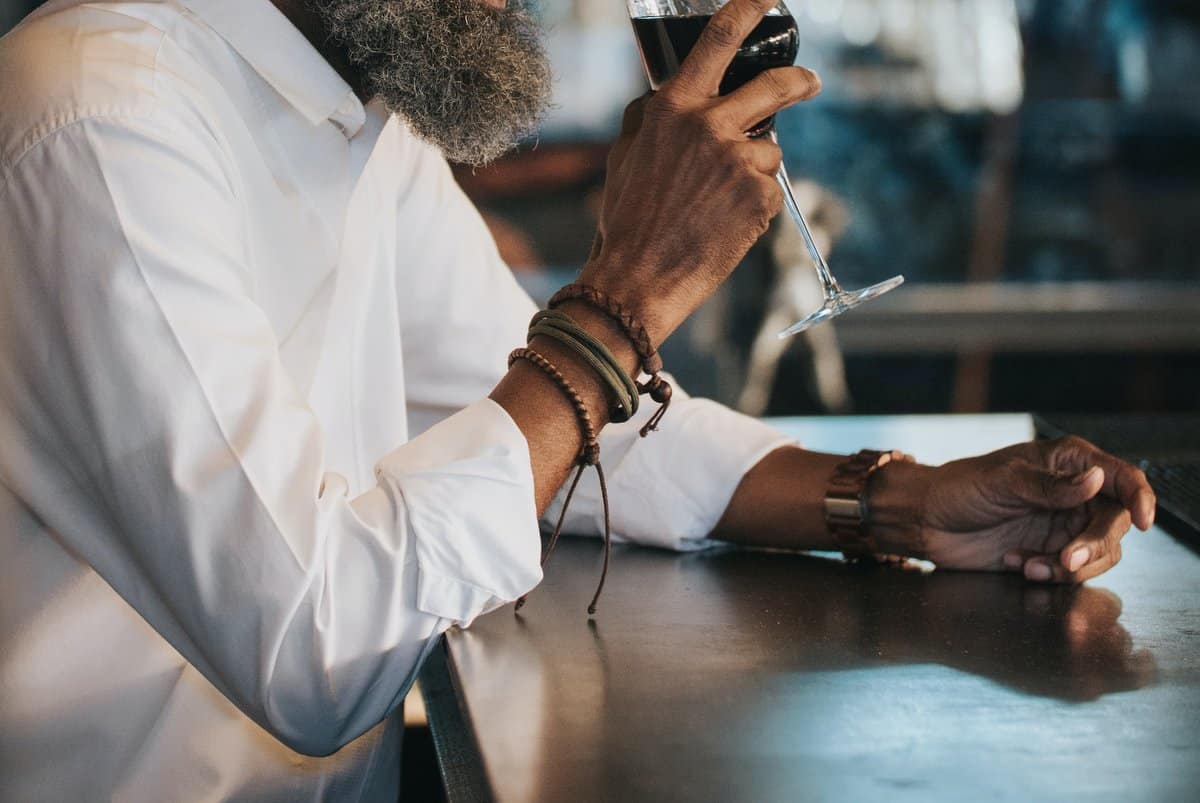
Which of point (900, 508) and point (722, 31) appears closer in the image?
point (722, 31)

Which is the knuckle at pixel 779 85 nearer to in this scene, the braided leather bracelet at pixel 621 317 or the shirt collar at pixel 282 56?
the braided leather bracelet at pixel 621 317

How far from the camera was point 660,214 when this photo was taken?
102cm

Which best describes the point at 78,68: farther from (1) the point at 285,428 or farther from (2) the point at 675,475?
(2) the point at 675,475

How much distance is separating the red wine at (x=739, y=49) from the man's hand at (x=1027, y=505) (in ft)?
1.05

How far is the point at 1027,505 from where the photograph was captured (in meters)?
Result: 1.10

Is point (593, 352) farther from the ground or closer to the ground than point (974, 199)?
farther from the ground

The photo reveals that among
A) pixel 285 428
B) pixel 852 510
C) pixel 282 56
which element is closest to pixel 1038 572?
pixel 852 510

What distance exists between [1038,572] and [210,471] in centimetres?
60

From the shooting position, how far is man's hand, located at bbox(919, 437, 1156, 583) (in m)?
1.08

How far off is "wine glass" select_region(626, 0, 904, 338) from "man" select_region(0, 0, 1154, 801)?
0.05 m

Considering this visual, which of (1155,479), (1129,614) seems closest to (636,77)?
(1155,479)

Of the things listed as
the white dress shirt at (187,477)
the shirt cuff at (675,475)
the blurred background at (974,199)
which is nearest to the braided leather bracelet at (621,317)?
the white dress shirt at (187,477)

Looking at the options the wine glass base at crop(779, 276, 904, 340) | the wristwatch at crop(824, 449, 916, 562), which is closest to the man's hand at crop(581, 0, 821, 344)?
the wine glass base at crop(779, 276, 904, 340)

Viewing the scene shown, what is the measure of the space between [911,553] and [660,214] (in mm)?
336
